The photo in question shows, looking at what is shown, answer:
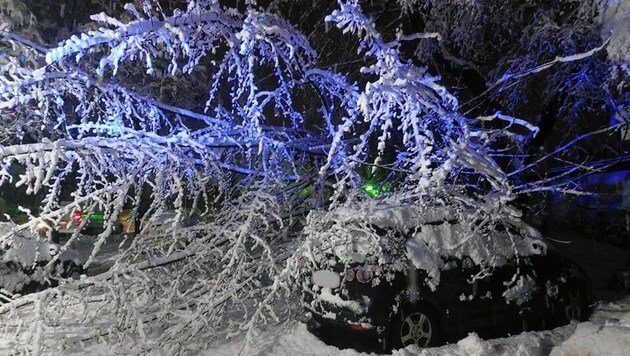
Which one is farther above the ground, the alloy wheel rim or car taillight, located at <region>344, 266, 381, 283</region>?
car taillight, located at <region>344, 266, 381, 283</region>

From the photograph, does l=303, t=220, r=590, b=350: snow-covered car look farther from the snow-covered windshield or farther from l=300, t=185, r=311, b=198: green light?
l=300, t=185, r=311, b=198: green light

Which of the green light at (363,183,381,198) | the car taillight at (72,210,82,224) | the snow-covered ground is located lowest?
the snow-covered ground

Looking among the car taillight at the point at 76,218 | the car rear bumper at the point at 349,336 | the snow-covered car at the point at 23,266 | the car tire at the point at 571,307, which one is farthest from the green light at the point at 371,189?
the snow-covered car at the point at 23,266

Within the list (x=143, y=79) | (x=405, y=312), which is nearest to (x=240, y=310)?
(x=405, y=312)

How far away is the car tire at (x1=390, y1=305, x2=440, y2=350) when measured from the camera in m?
5.70

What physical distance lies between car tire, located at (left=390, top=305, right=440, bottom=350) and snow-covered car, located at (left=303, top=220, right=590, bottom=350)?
10mm

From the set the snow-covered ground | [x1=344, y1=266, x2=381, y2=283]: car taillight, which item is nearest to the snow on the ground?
the snow-covered ground

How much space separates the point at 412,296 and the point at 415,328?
36 cm

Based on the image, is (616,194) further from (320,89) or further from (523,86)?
(320,89)

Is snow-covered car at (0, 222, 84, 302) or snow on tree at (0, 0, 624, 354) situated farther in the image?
snow-covered car at (0, 222, 84, 302)

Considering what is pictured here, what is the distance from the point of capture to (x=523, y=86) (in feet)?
30.9

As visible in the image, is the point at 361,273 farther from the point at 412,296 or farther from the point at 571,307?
the point at 571,307

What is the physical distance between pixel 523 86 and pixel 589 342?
19.9ft

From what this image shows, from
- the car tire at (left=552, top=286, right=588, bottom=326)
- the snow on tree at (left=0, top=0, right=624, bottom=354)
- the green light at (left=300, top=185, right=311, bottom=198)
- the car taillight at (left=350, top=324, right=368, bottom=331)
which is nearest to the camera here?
the snow on tree at (left=0, top=0, right=624, bottom=354)
